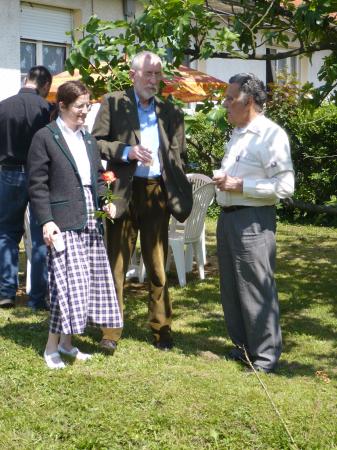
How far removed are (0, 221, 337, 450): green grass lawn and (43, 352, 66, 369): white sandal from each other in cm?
6

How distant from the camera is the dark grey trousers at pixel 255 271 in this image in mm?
5344

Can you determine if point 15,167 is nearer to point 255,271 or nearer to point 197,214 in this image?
point 197,214

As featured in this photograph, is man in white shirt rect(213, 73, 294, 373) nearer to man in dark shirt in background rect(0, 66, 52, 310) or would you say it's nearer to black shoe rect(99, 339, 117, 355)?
black shoe rect(99, 339, 117, 355)

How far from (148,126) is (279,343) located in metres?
1.78

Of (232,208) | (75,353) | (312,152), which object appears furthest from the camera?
(312,152)

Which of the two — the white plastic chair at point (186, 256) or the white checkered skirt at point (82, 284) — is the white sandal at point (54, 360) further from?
the white plastic chair at point (186, 256)

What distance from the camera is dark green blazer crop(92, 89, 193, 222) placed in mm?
5660

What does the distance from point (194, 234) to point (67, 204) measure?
3.38 m

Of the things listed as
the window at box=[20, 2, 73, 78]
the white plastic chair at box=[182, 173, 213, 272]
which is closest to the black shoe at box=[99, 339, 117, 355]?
the white plastic chair at box=[182, 173, 213, 272]

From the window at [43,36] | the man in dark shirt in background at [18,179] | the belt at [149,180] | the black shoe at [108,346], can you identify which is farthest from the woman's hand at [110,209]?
the window at [43,36]

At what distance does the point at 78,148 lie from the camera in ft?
17.6

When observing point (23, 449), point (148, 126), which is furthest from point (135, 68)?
point (23, 449)

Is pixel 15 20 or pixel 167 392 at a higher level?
pixel 15 20

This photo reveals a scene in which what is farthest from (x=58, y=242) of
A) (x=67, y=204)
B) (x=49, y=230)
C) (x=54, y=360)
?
(x=54, y=360)
